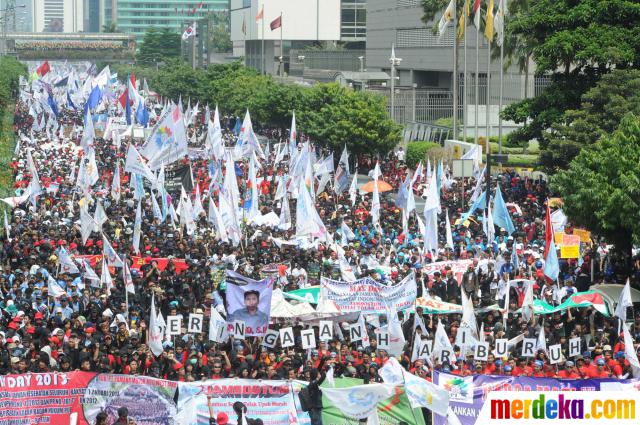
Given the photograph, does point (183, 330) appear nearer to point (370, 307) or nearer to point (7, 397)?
point (370, 307)

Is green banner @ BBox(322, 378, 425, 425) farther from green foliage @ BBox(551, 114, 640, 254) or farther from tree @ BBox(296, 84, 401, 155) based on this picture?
tree @ BBox(296, 84, 401, 155)

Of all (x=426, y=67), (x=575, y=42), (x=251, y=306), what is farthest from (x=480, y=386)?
(x=426, y=67)

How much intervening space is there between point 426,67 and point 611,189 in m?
49.7

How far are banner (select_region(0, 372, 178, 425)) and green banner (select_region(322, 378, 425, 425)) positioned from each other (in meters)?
1.65

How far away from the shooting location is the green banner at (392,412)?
48.7ft

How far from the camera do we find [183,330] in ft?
66.3

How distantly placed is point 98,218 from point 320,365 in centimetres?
1326

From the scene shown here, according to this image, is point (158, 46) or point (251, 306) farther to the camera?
point (158, 46)

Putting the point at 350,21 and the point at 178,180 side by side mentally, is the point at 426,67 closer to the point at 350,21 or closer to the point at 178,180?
the point at 178,180

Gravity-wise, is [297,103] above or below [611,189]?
above

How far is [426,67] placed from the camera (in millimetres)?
75125

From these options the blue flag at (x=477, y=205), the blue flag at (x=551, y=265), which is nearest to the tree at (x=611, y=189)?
the blue flag at (x=551, y=265)

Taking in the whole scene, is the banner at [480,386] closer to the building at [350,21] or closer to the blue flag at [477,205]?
the blue flag at [477,205]

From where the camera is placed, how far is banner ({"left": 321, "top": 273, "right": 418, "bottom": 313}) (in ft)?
Answer: 68.0
